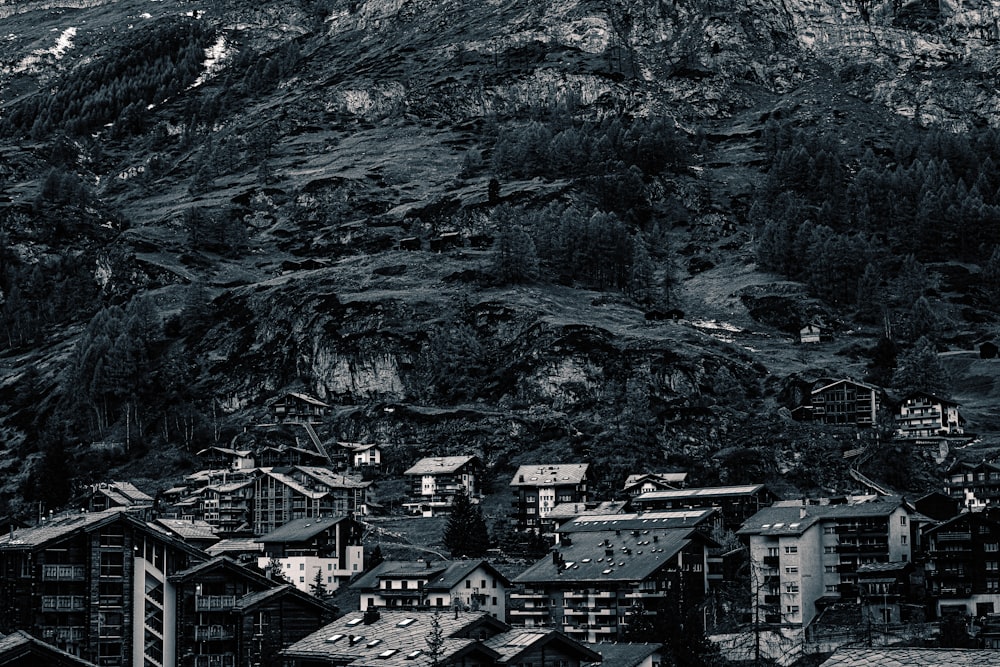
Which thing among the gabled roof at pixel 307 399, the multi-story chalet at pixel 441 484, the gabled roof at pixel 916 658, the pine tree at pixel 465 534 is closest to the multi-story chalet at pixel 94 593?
the pine tree at pixel 465 534

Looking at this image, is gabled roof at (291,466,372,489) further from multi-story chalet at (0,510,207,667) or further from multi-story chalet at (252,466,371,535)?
multi-story chalet at (0,510,207,667)

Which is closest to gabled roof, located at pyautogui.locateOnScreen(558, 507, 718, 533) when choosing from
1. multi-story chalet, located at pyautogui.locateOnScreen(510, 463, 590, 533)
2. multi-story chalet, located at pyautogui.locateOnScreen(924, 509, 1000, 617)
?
multi-story chalet, located at pyautogui.locateOnScreen(510, 463, 590, 533)

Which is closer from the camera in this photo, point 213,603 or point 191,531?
point 213,603

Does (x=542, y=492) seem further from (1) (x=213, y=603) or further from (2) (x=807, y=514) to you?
(1) (x=213, y=603)

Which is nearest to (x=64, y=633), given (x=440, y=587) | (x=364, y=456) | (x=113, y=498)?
(x=440, y=587)

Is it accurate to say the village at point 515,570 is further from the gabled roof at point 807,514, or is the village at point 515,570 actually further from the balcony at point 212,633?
the gabled roof at point 807,514
